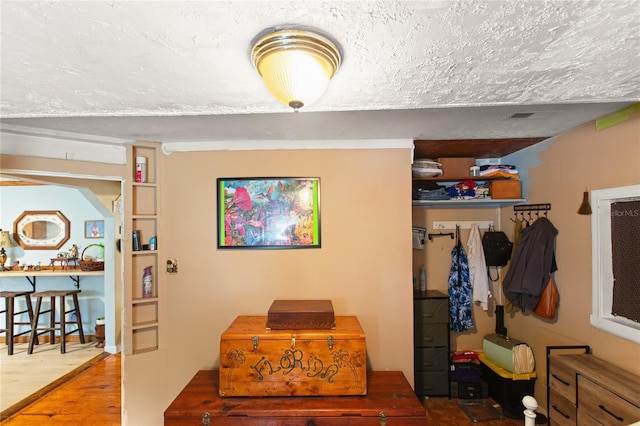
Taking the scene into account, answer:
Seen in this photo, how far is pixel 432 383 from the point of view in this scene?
9.55 ft

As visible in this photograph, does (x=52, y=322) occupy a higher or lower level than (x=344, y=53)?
lower

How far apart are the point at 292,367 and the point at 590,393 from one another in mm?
1810

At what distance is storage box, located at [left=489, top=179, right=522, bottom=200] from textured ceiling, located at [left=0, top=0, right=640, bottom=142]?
152 centimetres

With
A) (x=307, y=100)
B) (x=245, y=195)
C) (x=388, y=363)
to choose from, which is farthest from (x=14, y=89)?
(x=388, y=363)

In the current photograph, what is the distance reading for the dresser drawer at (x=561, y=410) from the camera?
1902 mm

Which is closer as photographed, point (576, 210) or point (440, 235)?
point (576, 210)

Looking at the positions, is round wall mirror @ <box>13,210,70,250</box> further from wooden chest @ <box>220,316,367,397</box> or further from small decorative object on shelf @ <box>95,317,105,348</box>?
wooden chest @ <box>220,316,367,397</box>

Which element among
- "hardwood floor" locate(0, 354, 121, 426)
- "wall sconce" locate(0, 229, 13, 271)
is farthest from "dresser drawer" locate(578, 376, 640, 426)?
"wall sconce" locate(0, 229, 13, 271)

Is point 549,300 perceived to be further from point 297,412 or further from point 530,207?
point 297,412

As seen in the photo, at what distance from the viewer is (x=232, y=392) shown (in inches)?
79.7

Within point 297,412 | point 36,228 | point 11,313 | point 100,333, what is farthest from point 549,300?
point 36,228

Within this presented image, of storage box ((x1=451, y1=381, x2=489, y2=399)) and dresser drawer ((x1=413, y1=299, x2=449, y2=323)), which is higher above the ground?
dresser drawer ((x1=413, y1=299, x2=449, y2=323))

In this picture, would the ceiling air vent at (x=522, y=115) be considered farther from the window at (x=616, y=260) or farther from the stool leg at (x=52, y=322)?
the stool leg at (x=52, y=322)

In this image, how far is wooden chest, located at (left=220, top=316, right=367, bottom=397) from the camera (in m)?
2.02
